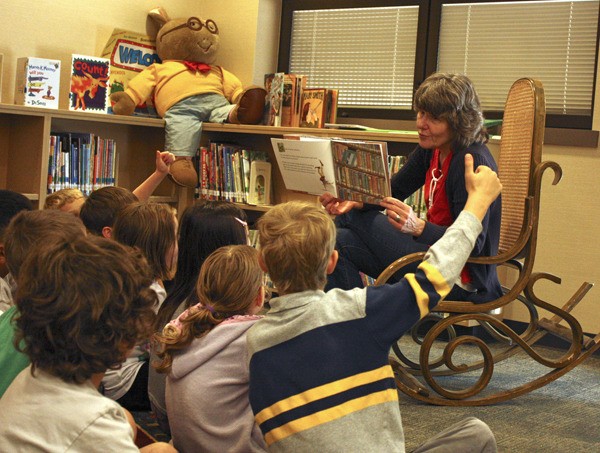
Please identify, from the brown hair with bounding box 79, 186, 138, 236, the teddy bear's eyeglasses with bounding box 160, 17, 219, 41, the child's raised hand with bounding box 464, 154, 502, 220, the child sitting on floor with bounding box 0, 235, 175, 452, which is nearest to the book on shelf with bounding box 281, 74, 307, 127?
the teddy bear's eyeglasses with bounding box 160, 17, 219, 41

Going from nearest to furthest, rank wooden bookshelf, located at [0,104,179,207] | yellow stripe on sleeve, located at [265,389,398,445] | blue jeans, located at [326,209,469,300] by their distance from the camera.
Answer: yellow stripe on sleeve, located at [265,389,398,445] < blue jeans, located at [326,209,469,300] < wooden bookshelf, located at [0,104,179,207]

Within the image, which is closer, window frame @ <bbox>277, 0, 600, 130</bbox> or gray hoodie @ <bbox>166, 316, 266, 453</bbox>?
gray hoodie @ <bbox>166, 316, 266, 453</bbox>

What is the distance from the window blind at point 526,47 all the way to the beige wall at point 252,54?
26 centimetres

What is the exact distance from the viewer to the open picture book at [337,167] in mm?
2617

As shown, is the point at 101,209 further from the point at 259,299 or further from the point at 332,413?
the point at 332,413

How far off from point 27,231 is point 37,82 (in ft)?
7.95

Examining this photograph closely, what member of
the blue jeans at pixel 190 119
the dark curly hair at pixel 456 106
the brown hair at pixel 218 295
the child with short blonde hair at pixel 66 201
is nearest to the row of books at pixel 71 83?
the blue jeans at pixel 190 119

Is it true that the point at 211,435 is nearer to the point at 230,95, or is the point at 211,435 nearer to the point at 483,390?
the point at 483,390

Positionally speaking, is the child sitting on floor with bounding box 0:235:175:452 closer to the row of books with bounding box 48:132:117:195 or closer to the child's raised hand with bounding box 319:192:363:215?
the child's raised hand with bounding box 319:192:363:215

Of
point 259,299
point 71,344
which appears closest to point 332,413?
point 259,299

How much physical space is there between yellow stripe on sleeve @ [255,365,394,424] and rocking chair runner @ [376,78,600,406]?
3.44 feet

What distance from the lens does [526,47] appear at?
4176 mm

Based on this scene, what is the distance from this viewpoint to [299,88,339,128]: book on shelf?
4.27 metres

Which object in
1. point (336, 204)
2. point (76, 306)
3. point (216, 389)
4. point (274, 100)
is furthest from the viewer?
point (274, 100)
